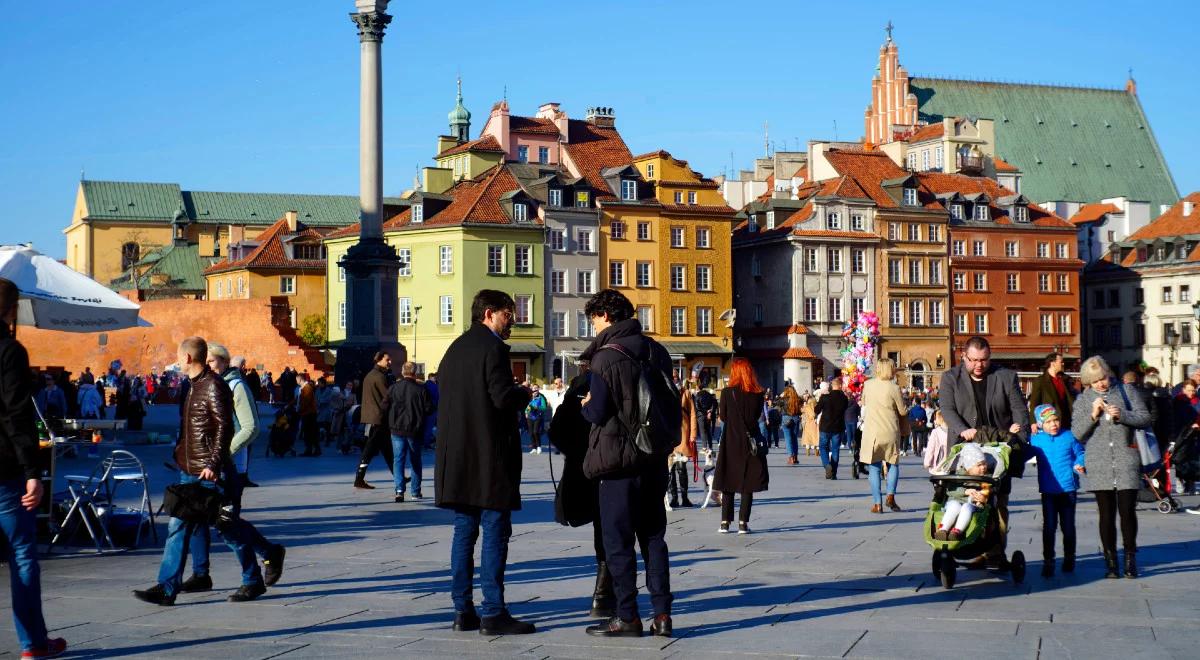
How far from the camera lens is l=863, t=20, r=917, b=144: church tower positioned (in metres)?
104

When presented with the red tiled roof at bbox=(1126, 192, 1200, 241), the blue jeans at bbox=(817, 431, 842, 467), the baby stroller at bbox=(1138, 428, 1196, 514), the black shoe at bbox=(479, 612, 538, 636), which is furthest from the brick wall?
the black shoe at bbox=(479, 612, 538, 636)

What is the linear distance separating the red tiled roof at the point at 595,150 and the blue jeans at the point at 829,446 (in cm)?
5065

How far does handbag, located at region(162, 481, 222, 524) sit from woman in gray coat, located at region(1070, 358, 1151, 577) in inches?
242

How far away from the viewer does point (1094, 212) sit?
313 feet

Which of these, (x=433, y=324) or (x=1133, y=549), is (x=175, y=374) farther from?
(x=1133, y=549)

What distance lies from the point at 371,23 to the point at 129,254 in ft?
300

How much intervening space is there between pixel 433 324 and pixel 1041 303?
3332 cm

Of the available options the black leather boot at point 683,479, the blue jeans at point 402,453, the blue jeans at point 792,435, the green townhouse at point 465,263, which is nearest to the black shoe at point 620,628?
the black leather boot at point 683,479

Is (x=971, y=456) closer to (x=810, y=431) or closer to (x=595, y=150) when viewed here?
(x=810, y=431)

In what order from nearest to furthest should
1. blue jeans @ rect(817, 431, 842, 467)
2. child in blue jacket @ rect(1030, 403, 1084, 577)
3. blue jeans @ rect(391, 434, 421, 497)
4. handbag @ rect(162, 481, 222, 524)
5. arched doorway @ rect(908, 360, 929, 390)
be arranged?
handbag @ rect(162, 481, 222, 524) → child in blue jacket @ rect(1030, 403, 1084, 577) → blue jeans @ rect(391, 434, 421, 497) → blue jeans @ rect(817, 431, 842, 467) → arched doorway @ rect(908, 360, 929, 390)

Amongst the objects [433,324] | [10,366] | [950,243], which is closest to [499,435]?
[10,366]

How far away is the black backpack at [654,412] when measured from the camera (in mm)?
8641

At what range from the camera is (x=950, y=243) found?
267 ft

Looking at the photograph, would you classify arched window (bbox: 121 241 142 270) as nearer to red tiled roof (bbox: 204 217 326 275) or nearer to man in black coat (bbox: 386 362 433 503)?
red tiled roof (bbox: 204 217 326 275)
